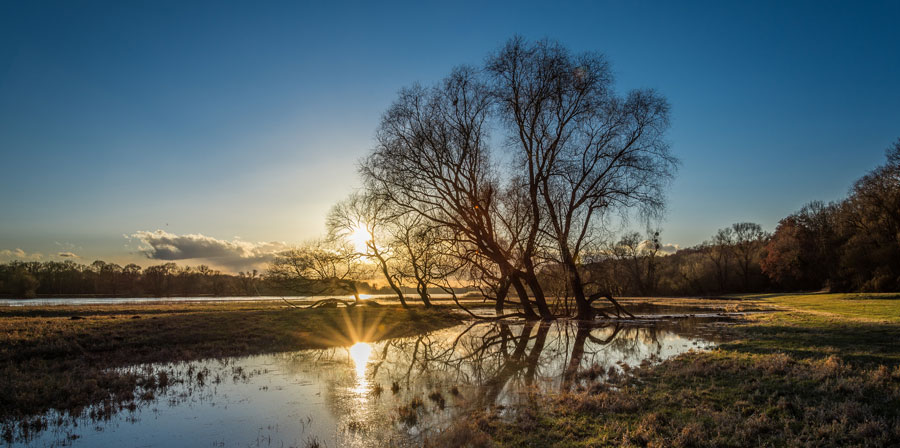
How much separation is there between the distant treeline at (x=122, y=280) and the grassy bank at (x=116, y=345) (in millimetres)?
69454

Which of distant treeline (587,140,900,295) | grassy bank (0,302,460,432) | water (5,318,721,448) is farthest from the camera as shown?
distant treeline (587,140,900,295)

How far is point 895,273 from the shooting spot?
1875 inches

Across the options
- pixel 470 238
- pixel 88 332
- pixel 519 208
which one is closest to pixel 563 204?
pixel 519 208

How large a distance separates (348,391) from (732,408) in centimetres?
744

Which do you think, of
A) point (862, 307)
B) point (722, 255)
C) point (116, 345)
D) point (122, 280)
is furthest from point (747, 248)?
point (122, 280)

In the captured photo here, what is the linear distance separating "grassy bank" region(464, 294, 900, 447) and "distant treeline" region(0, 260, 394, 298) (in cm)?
8542

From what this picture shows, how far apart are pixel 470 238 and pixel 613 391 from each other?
1514cm

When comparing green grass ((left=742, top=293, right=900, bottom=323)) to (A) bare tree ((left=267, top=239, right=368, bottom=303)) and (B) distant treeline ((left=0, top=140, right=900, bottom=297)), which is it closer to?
(B) distant treeline ((left=0, top=140, right=900, bottom=297))

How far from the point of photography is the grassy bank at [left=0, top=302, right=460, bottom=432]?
344 inches

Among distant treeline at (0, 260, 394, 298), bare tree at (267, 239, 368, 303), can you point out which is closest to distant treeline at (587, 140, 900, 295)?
bare tree at (267, 239, 368, 303)

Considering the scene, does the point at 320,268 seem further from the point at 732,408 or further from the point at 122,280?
the point at 122,280

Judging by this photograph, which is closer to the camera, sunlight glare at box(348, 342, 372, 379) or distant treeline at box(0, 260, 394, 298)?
sunlight glare at box(348, 342, 372, 379)

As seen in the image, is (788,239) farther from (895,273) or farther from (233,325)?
(233,325)

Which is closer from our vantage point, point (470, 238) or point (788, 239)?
point (470, 238)
